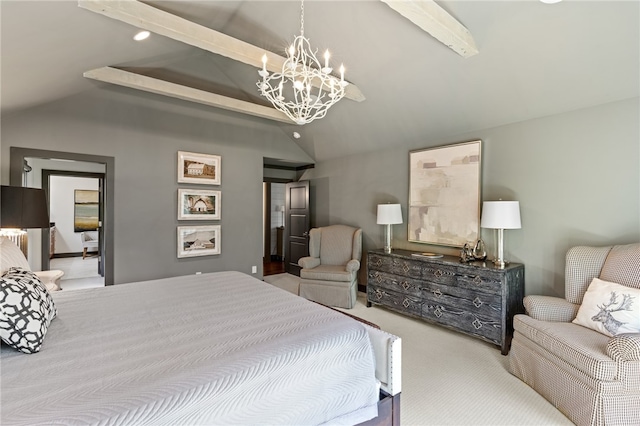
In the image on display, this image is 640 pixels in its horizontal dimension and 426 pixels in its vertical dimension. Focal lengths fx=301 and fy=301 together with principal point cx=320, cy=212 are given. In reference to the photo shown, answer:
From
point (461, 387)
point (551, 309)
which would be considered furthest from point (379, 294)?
→ point (551, 309)

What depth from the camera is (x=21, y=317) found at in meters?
1.36

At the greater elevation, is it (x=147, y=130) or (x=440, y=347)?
(x=147, y=130)

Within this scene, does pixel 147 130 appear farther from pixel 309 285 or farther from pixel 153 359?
pixel 153 359

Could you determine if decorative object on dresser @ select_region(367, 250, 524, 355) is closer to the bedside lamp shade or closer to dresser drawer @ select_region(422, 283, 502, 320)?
dresser drawer @ select_region(422, 283, 502, 320)

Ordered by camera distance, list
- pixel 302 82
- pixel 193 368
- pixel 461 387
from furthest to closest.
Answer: pixel 461 387
pixel 302 82
pixel 193 368

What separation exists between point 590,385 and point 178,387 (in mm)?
2375

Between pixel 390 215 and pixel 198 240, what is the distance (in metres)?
2.99

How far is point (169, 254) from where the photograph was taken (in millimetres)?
4531

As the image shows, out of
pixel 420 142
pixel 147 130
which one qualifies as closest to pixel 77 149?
pixel 147 130

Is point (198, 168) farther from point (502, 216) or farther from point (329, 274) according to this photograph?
point (502, 216)

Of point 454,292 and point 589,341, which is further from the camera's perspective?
point 454,292

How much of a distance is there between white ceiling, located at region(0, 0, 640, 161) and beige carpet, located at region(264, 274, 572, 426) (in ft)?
8.26

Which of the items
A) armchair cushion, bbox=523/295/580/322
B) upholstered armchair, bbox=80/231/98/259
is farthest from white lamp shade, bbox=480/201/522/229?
upholstered armchair, bbox=80/231/98/259

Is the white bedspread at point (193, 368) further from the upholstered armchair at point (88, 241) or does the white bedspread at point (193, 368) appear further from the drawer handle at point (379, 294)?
the upholstered armchair at point (88, 241)
